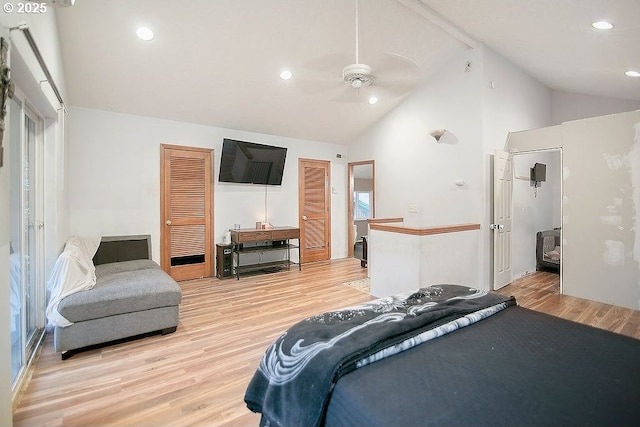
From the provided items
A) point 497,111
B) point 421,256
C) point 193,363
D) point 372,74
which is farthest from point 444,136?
point 193,363

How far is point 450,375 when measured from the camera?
1.17 metres

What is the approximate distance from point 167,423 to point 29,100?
2.68 m

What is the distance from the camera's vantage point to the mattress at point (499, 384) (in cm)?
96

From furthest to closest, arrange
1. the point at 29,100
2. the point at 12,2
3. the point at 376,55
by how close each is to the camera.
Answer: the point at 376,55 < the point at 29,100 < the point at 12,2

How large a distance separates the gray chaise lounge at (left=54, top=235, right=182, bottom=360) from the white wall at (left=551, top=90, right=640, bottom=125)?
23.0 ft

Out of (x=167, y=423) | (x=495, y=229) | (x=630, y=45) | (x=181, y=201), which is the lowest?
(x=167, y=423)

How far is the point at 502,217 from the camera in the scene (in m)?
4.42

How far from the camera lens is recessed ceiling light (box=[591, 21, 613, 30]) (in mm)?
2908

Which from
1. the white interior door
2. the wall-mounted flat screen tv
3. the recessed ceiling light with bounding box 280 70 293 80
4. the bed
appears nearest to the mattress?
the bed

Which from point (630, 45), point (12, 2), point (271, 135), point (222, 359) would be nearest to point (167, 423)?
point (222, 359)

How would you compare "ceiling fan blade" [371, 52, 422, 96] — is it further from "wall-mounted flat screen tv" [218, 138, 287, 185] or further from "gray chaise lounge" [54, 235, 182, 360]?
"gray chaise lounge" [54, 235, 182, 360]

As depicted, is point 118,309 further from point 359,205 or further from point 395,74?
point 359,205

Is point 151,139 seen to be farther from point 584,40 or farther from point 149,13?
point 584,40

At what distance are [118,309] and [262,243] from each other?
9.74ft
